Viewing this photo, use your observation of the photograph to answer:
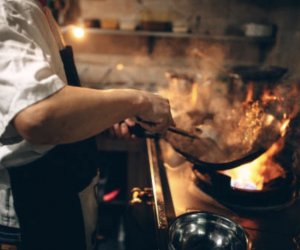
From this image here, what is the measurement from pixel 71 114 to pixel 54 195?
580 mm

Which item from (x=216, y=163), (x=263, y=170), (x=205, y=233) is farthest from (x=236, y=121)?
(x=205, y=233)

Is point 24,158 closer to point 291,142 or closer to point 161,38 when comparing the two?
point 291,142

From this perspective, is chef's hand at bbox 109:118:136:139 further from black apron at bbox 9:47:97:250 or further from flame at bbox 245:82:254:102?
flame at bbox 245:82:254:102

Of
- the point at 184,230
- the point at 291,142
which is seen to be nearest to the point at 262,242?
the point at 184,230

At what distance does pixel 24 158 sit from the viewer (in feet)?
4.83

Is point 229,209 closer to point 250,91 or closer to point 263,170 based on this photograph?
→ point 263,170

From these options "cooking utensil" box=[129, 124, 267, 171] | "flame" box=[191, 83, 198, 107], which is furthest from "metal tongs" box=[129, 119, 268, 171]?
"flame" box=[191, 83, 198, 107]

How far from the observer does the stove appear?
5.70ft

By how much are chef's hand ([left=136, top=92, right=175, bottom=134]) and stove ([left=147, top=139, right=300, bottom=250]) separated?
1.59 ft

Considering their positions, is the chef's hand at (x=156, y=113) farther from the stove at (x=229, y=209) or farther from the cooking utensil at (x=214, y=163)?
the stove at (x=229, y=209)

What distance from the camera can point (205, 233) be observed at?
170 cm

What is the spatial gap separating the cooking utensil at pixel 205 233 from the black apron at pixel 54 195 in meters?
0.54

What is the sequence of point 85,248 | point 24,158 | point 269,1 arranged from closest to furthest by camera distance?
point 24,158, point 85,248, point 269,1

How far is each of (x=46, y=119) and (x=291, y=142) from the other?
174 cm
